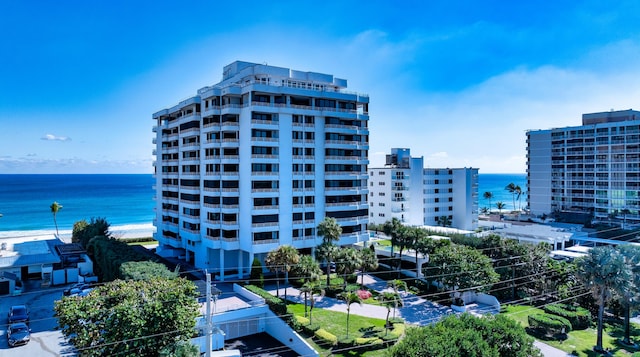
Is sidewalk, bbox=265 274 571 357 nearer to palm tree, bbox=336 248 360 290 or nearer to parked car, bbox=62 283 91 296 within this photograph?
palm tree, bbox=336 248 360 290

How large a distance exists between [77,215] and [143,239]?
260 feet

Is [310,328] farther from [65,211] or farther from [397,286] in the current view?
[65,211]

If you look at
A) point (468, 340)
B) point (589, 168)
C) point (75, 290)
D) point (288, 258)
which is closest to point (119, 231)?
point (75, 290)

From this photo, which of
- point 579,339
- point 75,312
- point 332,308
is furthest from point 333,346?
point 579,339

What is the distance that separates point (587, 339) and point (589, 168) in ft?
228

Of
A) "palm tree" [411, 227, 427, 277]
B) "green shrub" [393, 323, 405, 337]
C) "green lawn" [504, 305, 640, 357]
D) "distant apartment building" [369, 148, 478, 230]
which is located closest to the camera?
"green lawn" [504, 305, 640, 357]

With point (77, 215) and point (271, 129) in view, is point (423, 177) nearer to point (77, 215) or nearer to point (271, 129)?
point (271, 129)

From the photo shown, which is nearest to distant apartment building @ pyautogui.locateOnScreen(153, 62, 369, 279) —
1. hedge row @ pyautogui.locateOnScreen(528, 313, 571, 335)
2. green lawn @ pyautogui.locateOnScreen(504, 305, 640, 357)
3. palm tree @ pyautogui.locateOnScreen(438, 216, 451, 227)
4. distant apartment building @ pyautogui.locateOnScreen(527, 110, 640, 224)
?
green lawn @ pyautogui.locateOnScreen(504, 305, 640, 357)

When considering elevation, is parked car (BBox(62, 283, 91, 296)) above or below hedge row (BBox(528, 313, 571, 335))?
above

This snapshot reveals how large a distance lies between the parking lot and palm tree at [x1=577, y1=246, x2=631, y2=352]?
4155cm

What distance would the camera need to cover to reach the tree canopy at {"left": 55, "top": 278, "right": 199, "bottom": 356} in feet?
73.3

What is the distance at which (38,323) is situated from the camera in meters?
37.1

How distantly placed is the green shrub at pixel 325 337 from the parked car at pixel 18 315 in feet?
83.4

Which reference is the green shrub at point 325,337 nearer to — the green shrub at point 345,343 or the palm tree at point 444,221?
the green shrub at point 345,343
